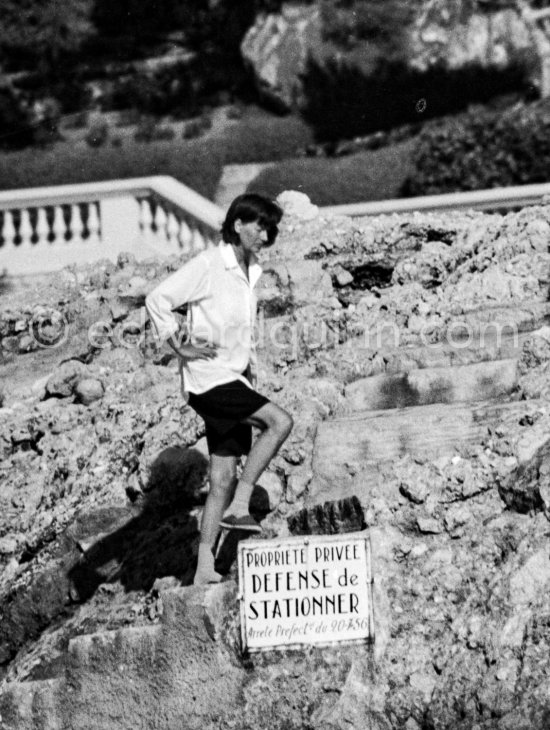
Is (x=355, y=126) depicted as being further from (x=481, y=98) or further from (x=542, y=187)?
(x=542, y=187)

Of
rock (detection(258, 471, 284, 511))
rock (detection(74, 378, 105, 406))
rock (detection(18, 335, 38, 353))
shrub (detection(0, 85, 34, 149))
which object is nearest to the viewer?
rock (detection(258, 471, 284, 511))

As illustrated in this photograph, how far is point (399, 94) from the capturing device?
24375 mm

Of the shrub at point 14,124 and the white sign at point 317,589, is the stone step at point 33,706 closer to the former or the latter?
the white sign at point 317,589

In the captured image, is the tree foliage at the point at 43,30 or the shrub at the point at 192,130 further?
the tree foliage at the point at 43,30

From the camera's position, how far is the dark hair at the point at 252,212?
7.82m

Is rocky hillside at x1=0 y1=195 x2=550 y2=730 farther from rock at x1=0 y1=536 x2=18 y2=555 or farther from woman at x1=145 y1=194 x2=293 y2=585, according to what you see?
woman at x1=145 y1=194 x2=293 y2=585

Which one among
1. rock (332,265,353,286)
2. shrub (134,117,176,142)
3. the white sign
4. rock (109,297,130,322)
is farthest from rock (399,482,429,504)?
shrub (134,117,176,142)

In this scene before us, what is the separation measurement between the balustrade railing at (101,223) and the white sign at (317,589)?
7.26 metres

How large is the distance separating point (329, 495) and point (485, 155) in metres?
10.9

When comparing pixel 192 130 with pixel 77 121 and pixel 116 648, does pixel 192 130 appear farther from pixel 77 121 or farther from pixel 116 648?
pixel 116 648

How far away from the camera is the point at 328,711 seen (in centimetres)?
753

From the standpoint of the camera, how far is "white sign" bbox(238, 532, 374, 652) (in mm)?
7617

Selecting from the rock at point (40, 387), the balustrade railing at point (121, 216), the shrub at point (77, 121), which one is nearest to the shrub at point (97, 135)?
the shrub at point (77, 121)

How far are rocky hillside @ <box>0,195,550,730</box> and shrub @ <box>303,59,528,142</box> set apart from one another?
1237 centimetres
